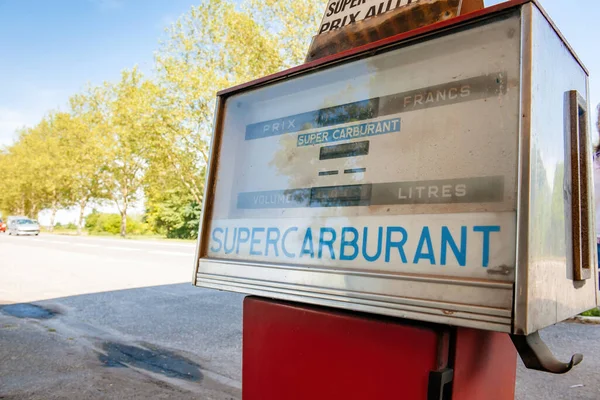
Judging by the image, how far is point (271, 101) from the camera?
5.41 ft

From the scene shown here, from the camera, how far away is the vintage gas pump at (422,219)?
1.06m

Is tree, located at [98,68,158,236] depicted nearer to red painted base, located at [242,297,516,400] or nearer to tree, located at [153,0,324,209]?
tree, located at [153,0,324,209]

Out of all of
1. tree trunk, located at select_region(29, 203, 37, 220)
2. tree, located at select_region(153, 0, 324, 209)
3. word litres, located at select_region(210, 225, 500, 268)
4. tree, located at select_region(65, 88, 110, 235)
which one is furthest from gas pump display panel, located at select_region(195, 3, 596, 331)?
tree trunk, located at select_region(29, 203, 37, 220)

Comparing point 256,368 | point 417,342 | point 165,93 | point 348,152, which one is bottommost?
point 256,368

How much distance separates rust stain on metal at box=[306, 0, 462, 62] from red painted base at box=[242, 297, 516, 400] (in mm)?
861

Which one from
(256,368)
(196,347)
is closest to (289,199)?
(256,368)

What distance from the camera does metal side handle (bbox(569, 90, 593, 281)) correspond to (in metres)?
1.21

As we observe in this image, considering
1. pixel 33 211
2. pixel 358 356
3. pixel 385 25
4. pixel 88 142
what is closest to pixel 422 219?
pixel 358 356

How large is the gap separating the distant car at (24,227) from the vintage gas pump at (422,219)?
36105 millimetres

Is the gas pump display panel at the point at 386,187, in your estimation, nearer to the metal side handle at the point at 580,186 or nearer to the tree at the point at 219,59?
the metal side handle at the point at 580,186

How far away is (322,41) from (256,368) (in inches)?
44.3

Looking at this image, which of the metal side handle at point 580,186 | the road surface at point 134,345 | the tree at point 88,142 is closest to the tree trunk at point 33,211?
the tree at point 88,142

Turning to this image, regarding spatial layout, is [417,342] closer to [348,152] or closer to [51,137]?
[348,152]

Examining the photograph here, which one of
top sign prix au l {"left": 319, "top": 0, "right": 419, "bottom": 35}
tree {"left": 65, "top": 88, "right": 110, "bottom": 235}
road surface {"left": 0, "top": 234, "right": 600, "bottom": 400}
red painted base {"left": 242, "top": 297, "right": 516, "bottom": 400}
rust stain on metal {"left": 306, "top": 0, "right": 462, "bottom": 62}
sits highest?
tree {"left": 65, "top": 88, "right": 110, "bottom": 235}
